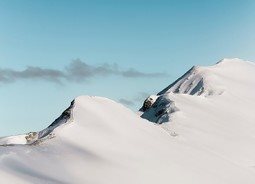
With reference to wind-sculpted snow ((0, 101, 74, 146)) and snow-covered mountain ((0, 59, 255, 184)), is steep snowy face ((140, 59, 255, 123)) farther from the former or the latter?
wind-sculpted snow ((0, 101, 74, 146))

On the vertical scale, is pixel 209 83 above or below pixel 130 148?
above

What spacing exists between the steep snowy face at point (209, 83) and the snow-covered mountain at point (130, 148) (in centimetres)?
205

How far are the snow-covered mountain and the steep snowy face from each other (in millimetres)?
2051

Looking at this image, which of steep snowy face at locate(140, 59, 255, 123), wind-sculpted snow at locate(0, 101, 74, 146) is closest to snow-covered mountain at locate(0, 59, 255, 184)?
wind-sculpted snow at locate(0, 101, 74, 146)

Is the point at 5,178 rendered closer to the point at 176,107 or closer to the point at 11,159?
the point at 11,159

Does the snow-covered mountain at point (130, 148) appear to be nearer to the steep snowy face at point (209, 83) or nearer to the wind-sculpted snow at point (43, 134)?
the wind-sculpted snow at point (43, 134)

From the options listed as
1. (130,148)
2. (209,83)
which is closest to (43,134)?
(130,148)

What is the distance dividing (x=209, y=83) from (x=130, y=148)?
1969 inches

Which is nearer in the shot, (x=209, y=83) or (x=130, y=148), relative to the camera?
(x=130, y=148)

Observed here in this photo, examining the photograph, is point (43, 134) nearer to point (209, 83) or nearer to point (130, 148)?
point (130, 148)

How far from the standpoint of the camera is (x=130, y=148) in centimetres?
4516

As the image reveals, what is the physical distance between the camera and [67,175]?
121 feet

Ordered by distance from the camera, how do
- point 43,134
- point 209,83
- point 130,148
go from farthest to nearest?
point 209,83
point 43,134
point 130,148

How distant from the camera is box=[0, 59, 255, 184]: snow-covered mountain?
3791 cm
